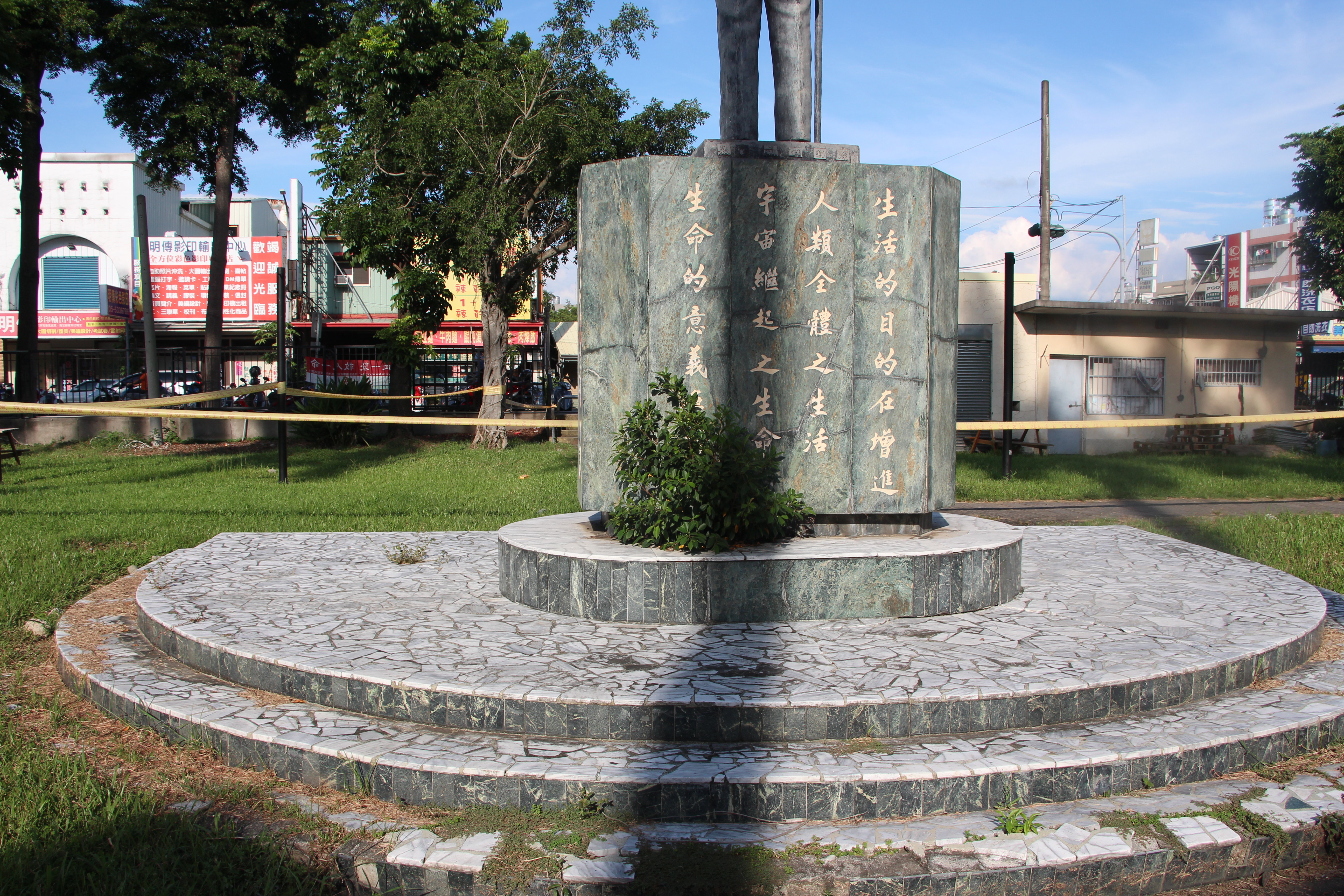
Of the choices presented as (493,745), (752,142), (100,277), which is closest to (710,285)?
(752,142)

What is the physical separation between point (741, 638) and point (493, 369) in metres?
14.1

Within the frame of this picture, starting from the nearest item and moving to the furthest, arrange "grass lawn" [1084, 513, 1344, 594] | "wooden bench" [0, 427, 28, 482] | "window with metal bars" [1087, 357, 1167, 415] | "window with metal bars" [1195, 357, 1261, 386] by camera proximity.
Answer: "grass lawn" [1084, 513, 1344, 594] → "wooden bench" [0, 427, 28, 482] → "window with metal bars" [1087, 357, 1167, 415] → "window with metal bars" [1195, 357, 1261, 386]

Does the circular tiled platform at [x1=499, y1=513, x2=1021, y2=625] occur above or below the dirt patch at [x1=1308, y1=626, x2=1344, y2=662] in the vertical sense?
above

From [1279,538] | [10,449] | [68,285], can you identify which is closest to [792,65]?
[1279,538]

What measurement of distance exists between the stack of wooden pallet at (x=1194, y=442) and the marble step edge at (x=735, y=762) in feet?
49.5

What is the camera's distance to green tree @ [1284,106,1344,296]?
20.0 metres

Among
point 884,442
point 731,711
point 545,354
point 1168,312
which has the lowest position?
point 731,711

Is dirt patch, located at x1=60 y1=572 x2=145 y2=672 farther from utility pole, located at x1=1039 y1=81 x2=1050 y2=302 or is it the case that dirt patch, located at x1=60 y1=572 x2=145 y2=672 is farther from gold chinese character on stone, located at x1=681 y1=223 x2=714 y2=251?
utility pole, located at x1=1039 y1=81 x2=1050 y2=302

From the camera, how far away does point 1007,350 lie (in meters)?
11.2

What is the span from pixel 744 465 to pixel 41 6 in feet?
57.3

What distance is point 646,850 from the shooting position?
8.23ft

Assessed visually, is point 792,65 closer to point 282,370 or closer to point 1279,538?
point 1279,538

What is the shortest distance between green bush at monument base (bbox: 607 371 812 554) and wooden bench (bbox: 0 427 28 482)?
9.86 metres

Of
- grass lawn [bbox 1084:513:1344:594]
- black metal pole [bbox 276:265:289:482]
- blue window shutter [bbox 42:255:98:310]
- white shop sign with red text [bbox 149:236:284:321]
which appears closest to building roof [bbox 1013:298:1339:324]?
grass lawn [bbox 1084:513:1344:594]
